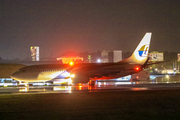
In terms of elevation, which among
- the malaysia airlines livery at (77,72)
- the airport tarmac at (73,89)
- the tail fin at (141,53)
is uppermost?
the tail fin at (141,53)

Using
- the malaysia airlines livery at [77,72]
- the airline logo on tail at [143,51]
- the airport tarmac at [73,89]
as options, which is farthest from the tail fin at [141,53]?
the airport tarmac at [73,89]

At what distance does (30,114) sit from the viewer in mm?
12430

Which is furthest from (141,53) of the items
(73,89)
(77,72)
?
(73,89)

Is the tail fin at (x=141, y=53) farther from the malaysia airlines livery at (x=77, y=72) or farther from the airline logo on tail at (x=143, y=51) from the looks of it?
the malaysia airlines livery at (x=77, y=72)

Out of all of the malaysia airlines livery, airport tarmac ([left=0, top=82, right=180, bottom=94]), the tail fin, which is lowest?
airport tarmac ([left=0, top=82, right=180, bottom=94])

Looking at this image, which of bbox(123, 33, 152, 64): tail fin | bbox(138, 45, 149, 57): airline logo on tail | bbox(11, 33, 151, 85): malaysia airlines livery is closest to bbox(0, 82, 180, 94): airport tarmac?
bbox(11, 33, 151, 85): malaysia airlines livery

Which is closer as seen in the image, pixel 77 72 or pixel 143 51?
pixel 77 72

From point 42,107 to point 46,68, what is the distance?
16984 mm

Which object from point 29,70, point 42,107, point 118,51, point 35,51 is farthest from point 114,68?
point 35,51

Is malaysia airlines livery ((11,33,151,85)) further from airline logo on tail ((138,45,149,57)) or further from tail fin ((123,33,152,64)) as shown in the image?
airline logo on tail ((138,45,149,57))

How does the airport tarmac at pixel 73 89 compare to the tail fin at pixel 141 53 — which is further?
the tail fin at pixel 141 53

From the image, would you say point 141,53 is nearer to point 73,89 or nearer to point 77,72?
point 77,72

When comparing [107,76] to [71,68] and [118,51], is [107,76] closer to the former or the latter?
[71,68]

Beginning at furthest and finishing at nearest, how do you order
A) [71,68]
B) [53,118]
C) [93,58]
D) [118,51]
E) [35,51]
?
1. [93,58]
2. [35,51]
3. [118,51]
4. [71,68]
5. [53,118]
